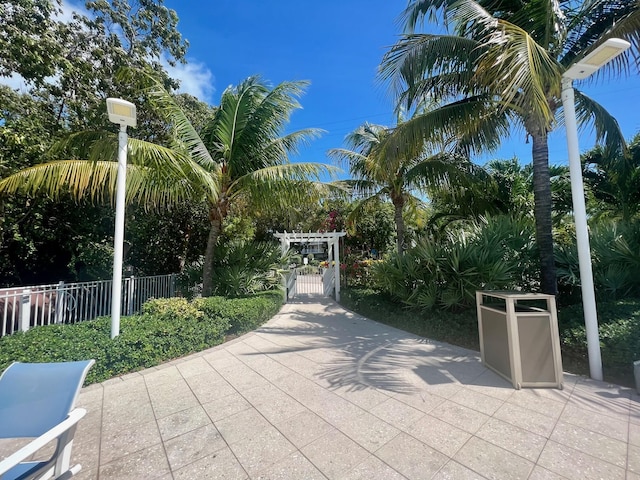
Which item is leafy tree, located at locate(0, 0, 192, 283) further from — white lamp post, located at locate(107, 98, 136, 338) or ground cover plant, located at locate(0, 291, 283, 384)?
ground cover plant, located at locate(0, 291, 283, 384)

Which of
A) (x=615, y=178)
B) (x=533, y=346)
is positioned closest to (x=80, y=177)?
(x=533, y=346)

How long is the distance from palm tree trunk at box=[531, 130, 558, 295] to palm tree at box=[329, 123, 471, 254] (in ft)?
7.27

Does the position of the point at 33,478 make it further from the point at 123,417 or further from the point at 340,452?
the point at 340,452

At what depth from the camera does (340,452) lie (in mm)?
2545

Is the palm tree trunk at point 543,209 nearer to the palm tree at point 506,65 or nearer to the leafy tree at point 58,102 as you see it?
the palm tree at point 506,65

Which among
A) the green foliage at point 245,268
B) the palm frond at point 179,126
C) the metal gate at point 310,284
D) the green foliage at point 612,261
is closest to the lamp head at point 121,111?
the palm frond at point 179,126

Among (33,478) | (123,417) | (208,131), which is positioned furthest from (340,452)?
(208,131)

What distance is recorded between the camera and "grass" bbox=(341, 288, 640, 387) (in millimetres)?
3934

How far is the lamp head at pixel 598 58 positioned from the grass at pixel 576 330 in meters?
3.62

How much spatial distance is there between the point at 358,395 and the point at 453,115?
5.70 metres

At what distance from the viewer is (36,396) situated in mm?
2074

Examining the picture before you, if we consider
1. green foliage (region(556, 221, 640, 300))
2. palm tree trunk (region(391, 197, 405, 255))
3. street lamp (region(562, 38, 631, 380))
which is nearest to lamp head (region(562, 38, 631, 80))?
street lamp (region(562, 38, 631, 380))

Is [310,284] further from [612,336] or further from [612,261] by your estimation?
[612,336]

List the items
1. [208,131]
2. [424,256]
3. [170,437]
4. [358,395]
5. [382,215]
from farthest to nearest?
1. [382,215]
2. [208,131]
3. [424,256]
4. [358,395]
5. [170,437]
